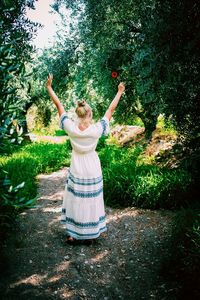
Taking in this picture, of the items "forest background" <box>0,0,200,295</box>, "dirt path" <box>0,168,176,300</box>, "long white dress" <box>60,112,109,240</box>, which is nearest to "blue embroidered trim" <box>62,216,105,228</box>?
"long white dress" <box>60,112,109,240</box>

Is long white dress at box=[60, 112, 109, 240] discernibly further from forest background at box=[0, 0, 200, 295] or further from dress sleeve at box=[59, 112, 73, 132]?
forest background at box=[0, 0, 200, 295]

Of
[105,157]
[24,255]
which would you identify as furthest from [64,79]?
[24,255]

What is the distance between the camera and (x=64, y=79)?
10289 millimetres

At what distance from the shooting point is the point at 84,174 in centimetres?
525

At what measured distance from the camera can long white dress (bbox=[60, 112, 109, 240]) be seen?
5.18m

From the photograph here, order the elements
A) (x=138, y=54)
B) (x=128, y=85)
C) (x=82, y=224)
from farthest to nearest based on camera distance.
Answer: (x=128, y=85) < (x=138, y=54) < (x=82, y=224)

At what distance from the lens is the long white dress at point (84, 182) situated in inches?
204

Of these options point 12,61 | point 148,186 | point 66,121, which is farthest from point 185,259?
point 148,186

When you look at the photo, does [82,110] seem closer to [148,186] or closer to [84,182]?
[84,182]

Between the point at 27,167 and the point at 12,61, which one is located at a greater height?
the point at 12,61

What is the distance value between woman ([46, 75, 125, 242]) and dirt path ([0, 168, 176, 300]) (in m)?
A: 0.43

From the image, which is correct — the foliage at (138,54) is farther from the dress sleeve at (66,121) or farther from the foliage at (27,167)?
the foliage at (27,167)

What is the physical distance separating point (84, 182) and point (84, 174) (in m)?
0.14

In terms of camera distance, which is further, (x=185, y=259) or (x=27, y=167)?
(x=27, y=167)
